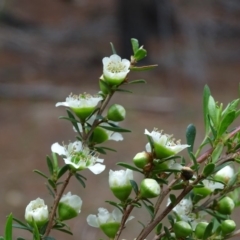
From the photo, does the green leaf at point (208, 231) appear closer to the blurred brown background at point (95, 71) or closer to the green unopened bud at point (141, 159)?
the green unopened bud at point (141, 159)

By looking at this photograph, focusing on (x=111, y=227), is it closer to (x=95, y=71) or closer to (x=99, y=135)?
(x=99, y=135)

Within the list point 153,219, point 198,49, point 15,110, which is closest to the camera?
point 153,219

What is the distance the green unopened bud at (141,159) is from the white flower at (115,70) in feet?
0.24

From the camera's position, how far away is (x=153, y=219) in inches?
20.6

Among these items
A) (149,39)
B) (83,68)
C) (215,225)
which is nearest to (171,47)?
(149,39)

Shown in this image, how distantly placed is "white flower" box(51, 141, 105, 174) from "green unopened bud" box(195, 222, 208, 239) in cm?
12

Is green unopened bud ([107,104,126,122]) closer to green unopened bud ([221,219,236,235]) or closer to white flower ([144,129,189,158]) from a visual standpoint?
white flower ([144,129,189,158])

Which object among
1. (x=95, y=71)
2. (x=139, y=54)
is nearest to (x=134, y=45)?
(x=139, y=54)

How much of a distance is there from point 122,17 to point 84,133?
5419 mm

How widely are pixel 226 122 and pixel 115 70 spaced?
0.12 meters

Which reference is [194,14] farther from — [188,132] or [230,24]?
[188,132]

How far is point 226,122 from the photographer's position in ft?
1.76

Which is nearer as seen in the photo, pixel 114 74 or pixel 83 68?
pixel 114 74

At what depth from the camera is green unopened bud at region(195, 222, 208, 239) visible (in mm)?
551
